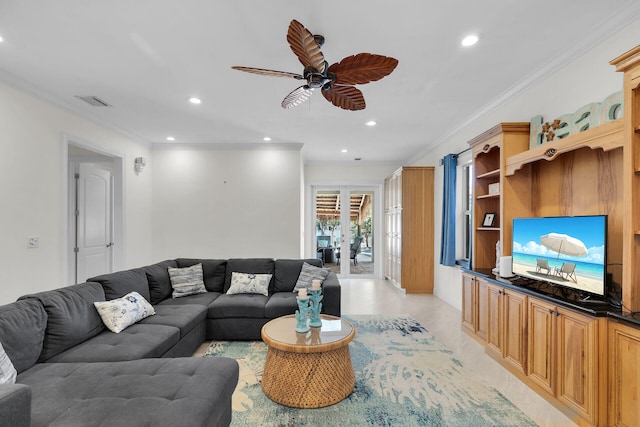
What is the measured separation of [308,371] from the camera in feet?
7.16

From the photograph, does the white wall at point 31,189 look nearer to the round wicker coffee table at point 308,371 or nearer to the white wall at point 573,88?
the round wicker coffee table at point 308,371

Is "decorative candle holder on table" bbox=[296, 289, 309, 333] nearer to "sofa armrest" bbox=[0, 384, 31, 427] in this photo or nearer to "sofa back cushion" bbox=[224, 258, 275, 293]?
"sofa back cushion" bbox=[224, 258, 275, 293]

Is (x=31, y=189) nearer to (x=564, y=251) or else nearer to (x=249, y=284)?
(x=249, y=284)

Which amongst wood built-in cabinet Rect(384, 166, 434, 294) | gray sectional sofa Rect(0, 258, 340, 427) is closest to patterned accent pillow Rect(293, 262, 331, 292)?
gray sectional sofa Rect(0, 258, 340, 427)

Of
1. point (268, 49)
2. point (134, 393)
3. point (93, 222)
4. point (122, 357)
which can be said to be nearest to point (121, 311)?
point (122, 357)

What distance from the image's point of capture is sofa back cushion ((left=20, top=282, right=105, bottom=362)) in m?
2.10

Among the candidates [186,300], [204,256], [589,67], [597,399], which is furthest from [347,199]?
[597,399]

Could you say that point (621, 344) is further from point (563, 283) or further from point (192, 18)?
point (192, 18)

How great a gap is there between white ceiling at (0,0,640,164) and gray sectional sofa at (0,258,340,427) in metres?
1.92

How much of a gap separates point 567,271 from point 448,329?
5.84 ft

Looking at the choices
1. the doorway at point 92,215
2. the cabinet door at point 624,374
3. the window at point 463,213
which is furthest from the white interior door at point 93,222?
the cabinet door at point 624,374

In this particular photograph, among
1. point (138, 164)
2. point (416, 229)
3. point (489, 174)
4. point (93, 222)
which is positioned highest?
point (138, 164)

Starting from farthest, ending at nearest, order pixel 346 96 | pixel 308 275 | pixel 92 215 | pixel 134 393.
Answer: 1. pixel 92 215
2. pixel 308 275
3. pixel 346 96
4. pixel 134 393

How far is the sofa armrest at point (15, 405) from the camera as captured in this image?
1.10m
